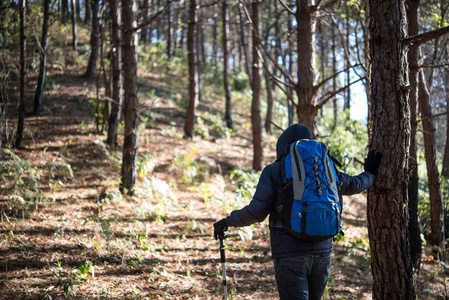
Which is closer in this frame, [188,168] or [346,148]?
[188,168]

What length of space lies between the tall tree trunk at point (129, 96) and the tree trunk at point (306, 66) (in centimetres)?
437

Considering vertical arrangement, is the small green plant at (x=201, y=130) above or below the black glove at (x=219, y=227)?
above

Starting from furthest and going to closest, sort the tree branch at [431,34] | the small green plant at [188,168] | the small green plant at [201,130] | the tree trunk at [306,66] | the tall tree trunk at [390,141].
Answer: the small green plant at [201,130]
the small green plant at [188,168]
the tree trunk at [306,66]
the tall tree trunk at [390,141]
the tree branch at [431,34]

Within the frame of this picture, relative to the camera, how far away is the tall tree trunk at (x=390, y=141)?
3.50m

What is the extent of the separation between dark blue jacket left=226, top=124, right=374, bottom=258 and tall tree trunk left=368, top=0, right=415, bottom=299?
1.61 feet

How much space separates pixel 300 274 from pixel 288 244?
27 cm

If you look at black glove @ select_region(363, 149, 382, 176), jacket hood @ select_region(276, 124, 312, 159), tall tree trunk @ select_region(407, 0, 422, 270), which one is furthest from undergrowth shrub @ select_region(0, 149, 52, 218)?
tall tree trunk @ select_region(407, 0, 422, 270)

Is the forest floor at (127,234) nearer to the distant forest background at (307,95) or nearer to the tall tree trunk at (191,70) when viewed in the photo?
the distant forest background at (307,95)

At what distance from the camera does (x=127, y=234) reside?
661cm

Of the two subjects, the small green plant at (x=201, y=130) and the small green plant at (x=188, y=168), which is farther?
the small green plant at (x=201, y=130)

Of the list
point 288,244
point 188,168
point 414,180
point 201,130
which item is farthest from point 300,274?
point 201,130

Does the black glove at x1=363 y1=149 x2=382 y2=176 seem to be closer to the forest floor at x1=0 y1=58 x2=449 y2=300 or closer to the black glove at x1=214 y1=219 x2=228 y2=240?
the black glove at x1=214 y1=219 x2=228 y2=240

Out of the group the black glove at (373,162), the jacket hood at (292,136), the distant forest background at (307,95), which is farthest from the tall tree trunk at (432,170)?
the jacket hood at (292,136)

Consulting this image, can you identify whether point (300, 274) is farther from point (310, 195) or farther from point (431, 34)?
point (431, 34)
